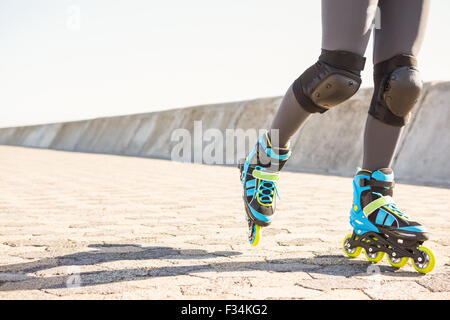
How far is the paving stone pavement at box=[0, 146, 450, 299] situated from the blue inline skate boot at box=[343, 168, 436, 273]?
6cm

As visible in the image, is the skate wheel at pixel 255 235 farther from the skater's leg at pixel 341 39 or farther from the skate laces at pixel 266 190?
the skater's leg at pixel 341 39

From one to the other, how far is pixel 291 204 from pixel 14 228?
2.31m

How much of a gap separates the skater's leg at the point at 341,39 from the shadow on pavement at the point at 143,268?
0.67 meters

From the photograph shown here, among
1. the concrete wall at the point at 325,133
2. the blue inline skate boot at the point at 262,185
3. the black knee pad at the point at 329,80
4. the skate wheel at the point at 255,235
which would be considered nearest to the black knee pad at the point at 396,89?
the black knee pad at the point at 329,80

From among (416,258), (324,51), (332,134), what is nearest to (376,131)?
(324,51)

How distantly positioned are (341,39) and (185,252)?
1188mm

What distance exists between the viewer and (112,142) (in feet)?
52.4

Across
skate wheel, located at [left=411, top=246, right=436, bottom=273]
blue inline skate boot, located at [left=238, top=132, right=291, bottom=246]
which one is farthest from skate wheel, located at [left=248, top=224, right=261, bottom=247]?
skate wheel, located at [left=411, top=246, right=436, bottom=273]

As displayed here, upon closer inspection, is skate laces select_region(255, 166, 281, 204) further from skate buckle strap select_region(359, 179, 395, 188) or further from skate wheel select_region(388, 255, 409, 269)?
skate wheel select_region(388, 255, 409, 269)

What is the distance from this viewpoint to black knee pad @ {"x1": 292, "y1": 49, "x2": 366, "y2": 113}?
209cm

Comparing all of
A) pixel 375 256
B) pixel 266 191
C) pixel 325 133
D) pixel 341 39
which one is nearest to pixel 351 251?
pixel 375 256

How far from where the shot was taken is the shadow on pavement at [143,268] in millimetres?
1711

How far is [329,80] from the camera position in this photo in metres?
2.10
